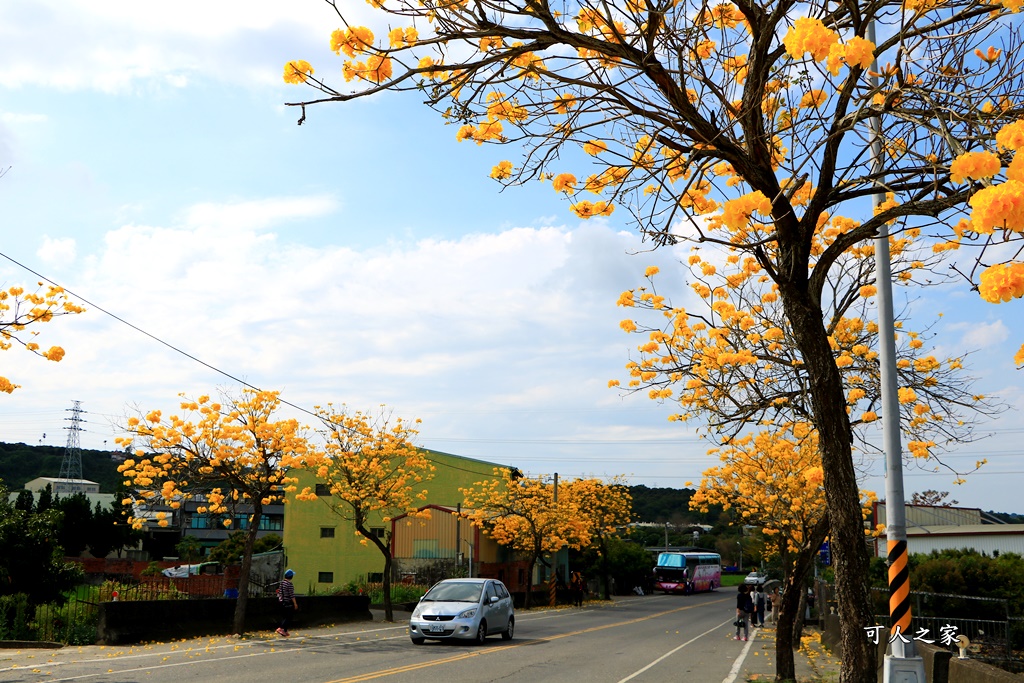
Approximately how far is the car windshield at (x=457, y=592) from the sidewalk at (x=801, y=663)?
20.5ft

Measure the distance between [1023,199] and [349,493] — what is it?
26.7 m

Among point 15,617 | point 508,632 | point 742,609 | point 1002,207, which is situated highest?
point 1002,207

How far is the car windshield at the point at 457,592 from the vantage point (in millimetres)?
21047

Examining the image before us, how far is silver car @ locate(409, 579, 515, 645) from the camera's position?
19812 mm

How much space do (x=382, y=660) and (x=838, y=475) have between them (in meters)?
10.8

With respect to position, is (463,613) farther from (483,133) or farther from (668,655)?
(483,133)

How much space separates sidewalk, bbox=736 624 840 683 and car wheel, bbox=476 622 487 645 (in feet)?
18.9

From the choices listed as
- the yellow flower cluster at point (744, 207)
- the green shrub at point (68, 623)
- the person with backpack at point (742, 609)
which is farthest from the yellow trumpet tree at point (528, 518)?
the yellow flower cluster at point (744, 207)

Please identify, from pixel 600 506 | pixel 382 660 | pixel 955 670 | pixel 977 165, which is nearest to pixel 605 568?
pixel 600 506

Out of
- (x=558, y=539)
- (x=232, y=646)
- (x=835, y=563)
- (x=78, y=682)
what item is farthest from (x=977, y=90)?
(x=558, y=539)

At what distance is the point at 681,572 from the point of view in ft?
241

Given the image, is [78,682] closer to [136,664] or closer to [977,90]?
[136,664]

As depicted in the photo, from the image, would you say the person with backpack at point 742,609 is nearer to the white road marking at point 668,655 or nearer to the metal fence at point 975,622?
the white road marking at point 668,655

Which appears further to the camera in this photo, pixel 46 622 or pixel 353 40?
pixel 46 622
